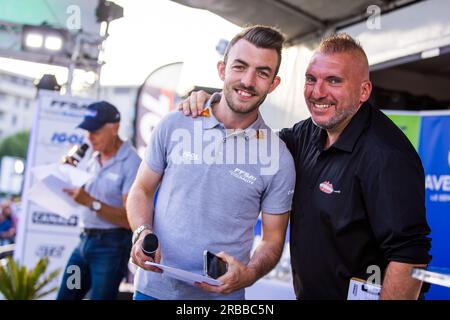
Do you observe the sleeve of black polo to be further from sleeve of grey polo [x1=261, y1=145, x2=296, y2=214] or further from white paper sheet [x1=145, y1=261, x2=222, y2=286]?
white paper sheet [x1=145, y1=261, x2=222, y2=286]

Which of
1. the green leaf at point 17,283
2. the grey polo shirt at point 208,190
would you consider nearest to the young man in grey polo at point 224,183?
the grey polo shirt at point 208,190

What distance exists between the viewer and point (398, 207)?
151 centimetres

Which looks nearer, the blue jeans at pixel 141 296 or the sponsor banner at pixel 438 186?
the blue jeans at pixel 141 296

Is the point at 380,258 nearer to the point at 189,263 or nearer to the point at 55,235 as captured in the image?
the point at 189,263

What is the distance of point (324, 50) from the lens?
1770mm

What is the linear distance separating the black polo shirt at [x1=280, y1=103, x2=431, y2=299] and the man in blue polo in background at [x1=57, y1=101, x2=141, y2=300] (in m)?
1.53

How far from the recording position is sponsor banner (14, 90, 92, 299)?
13.5ft

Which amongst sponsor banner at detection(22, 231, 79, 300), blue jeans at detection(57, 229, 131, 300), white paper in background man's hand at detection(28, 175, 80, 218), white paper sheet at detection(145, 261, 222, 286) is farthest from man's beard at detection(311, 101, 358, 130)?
sponsor banner at detection(22, 231, 79, 300)

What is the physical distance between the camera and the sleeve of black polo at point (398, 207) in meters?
1.51

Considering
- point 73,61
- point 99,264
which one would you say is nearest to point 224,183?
point 99,264

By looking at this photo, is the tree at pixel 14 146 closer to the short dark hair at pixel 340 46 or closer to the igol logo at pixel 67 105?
the igol logo at pixel 67 105

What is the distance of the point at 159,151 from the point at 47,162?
2698 mm

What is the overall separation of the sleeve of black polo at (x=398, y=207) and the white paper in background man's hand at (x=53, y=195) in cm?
225
